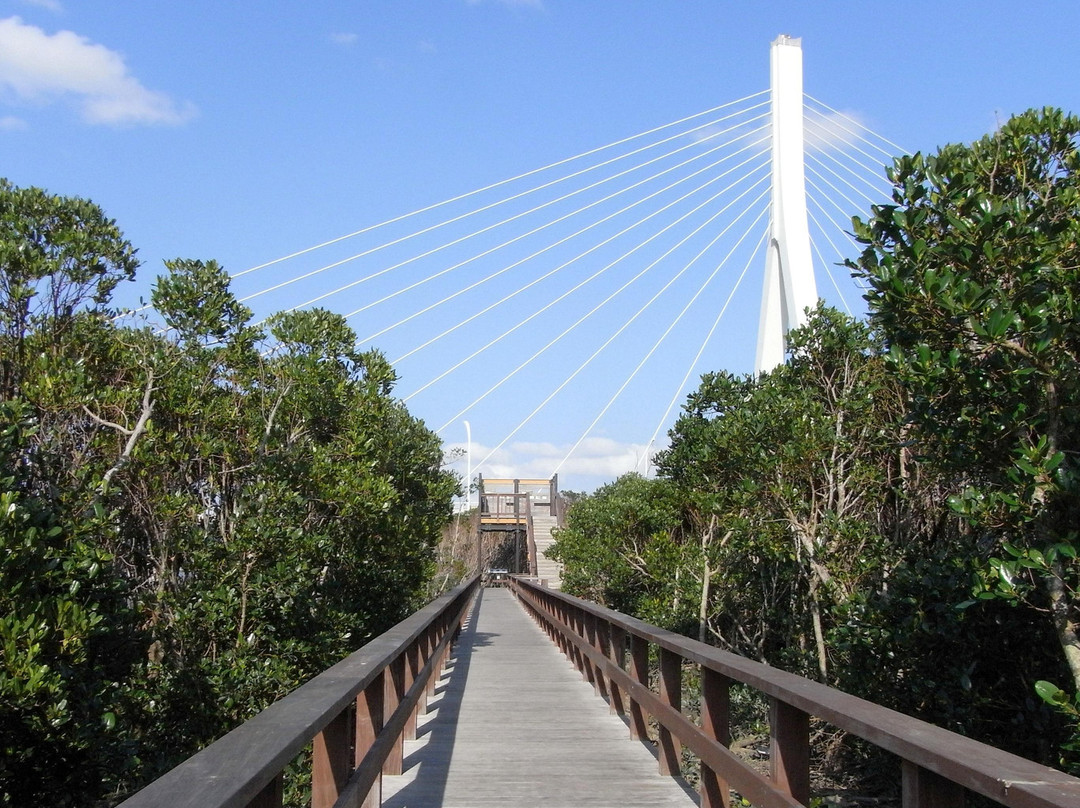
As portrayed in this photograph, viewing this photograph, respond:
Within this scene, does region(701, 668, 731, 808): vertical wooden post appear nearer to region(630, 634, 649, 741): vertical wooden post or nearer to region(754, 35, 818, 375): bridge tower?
region(630, 634, 649, 741): vertical wooden post

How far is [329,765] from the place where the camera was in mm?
3305

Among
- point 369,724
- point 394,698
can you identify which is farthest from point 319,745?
point 394,698

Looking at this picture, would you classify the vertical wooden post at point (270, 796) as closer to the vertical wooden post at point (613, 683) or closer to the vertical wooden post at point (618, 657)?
the vertical wooden post at point (613, 683)

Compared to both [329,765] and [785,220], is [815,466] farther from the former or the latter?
[329,765]

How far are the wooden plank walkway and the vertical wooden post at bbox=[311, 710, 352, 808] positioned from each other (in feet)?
5.57

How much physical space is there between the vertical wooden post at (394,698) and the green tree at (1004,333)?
2.74 m

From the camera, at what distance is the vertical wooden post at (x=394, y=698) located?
5.07m

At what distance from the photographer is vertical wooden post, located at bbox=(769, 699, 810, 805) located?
10.3 feet

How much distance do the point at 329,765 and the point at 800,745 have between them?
141cm

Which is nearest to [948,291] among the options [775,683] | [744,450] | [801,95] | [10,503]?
[775,683]

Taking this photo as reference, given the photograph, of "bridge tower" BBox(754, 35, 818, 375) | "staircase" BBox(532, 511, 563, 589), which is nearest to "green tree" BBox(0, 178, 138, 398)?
"bridge tower" BBox(754, 35, 818, 375)

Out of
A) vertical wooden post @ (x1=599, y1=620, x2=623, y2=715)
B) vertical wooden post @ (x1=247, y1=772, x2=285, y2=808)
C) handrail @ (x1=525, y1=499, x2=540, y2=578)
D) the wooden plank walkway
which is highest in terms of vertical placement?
handrail @ (x1=525, y1=499, x2=540, y2=578)

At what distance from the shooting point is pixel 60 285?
9938mm

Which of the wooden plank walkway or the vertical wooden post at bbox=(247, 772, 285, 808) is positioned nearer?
the vertical wooden post at bbox=(247, 772, 285, 808)
